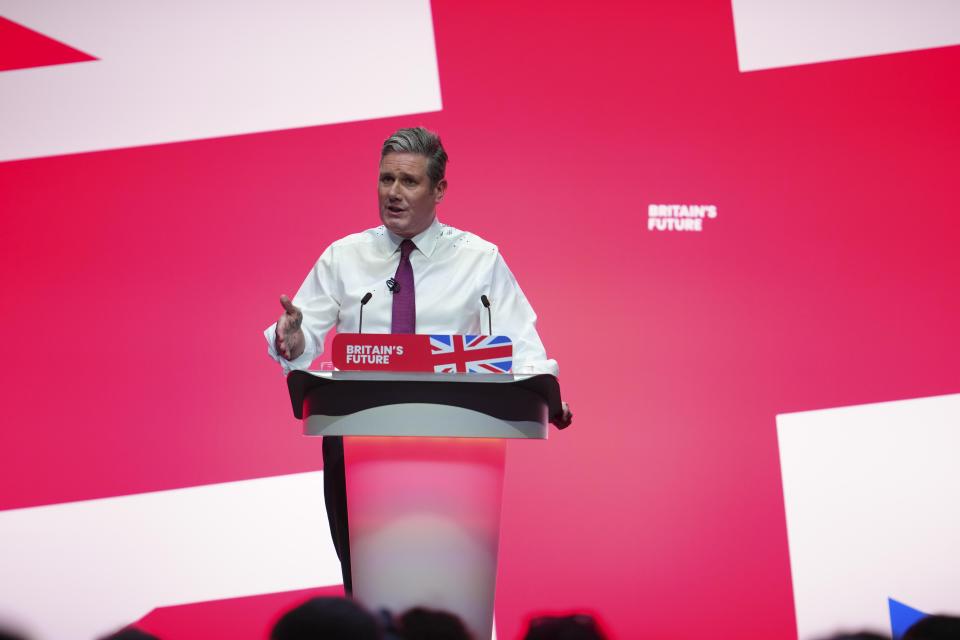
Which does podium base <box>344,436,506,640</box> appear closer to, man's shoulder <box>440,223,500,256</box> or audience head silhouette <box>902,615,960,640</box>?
man's shoulder <box>440,223,500,256</box>

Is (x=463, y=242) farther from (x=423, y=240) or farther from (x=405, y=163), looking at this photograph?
(x=405, y=163)

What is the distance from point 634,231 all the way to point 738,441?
712 millimetres

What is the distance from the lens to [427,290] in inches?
90.8

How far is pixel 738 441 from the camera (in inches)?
128

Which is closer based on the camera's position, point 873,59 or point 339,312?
point 339,312

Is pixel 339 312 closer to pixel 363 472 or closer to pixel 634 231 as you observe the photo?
pixel 363 472

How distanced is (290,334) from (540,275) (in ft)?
4.42

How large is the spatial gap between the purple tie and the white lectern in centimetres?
43

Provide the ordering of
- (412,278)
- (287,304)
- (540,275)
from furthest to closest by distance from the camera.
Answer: (540,275)
(412,278)
(287,304)

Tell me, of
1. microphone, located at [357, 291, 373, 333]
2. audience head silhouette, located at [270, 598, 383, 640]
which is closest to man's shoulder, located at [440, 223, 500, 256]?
microphone, located at [357, 291, 373, 333]

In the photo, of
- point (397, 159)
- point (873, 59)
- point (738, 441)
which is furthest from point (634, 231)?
point (397, 159)

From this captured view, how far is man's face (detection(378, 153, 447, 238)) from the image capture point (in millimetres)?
2309

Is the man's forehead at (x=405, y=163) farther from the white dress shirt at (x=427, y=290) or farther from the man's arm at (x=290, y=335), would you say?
the man's arm at (x=290, y=335)

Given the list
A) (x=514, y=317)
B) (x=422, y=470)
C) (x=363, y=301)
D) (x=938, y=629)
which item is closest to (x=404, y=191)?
(x=363, y=301)
